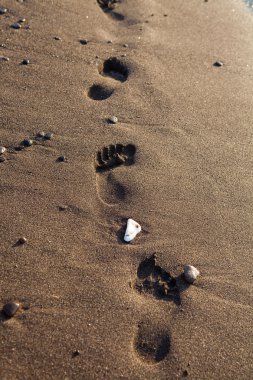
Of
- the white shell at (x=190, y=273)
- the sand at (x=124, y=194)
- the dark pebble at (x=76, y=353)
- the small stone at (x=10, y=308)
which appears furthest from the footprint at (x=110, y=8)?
the dark pebble at (x=76, y=353)

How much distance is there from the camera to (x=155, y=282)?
91.7 inches

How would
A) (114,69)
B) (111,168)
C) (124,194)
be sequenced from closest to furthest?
1. (124,194)
2. (111,168)
3. (114,69)

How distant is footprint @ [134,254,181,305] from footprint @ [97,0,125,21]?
2656mm

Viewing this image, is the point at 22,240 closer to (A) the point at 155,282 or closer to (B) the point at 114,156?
(A) the point at 155,282

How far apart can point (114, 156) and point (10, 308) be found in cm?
126

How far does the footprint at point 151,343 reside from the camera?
6.78 feet

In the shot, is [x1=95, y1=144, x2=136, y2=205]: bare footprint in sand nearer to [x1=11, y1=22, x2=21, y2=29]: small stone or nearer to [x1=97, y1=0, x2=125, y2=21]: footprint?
[x1=11, y1=22, x2=21, y2=29]: small stone

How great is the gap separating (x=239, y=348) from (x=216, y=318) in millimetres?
184

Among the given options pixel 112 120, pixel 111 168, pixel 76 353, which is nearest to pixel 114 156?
pixel 111 168

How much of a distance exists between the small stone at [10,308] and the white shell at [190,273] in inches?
36.3

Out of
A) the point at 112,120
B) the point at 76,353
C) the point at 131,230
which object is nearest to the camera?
the point at 76,353

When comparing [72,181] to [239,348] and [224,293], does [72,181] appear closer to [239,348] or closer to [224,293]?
[224,293]

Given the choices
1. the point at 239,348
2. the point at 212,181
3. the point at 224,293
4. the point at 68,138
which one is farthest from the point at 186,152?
the point at 239,348

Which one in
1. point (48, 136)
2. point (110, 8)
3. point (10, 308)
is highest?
point (110, 8)
